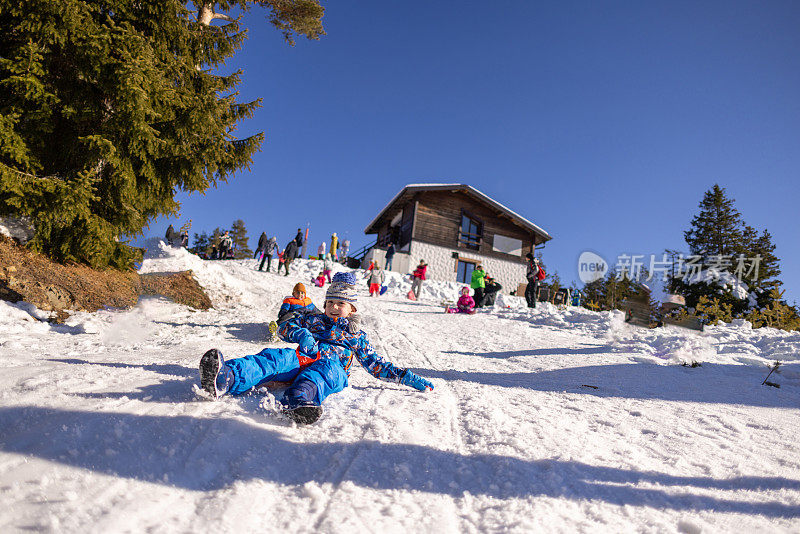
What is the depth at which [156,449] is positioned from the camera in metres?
1.67

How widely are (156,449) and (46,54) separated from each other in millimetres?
7035

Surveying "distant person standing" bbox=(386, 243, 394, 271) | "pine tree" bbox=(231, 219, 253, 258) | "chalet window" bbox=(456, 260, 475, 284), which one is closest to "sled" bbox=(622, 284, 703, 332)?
"chalet window" bbox=(456, 260, 475, 284)

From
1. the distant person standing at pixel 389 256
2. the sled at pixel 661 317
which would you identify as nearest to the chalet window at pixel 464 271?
the distant person standing at pixel 389 256

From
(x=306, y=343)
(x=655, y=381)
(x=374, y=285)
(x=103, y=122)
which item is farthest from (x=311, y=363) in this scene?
(x=374, y=285)

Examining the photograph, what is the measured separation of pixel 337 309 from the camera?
324cm

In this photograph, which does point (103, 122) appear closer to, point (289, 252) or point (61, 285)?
point (61, 285)

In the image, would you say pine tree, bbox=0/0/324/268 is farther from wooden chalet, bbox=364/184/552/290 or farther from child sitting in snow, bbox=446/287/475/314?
wooden chalet, bbox=364/184/552/290

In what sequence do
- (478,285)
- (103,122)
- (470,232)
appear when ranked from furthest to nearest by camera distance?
(470,232) < (478,285) < (103,122)

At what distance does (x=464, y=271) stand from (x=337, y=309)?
857 inches

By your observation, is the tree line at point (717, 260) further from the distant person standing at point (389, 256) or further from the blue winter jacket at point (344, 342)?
the blue winter jacket at point (344, 342)

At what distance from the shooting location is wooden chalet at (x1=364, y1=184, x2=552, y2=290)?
2312cm

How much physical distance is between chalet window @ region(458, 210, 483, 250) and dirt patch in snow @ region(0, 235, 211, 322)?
19.8 metres

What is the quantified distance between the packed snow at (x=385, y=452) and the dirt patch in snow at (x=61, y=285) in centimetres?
63

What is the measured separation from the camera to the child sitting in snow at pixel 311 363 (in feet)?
7.41
